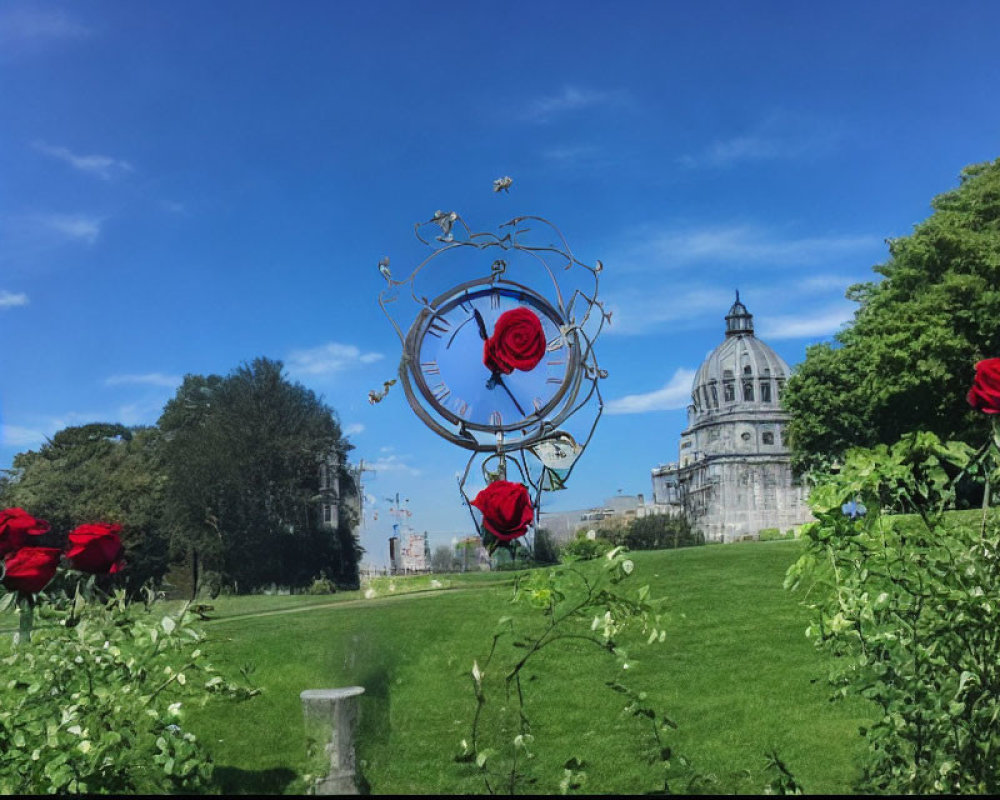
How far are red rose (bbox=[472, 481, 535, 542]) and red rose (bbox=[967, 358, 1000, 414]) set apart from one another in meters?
2.60

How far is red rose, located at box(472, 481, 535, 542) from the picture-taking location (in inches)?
215

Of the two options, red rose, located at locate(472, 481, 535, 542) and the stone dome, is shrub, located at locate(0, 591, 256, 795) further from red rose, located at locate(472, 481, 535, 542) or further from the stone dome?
the stone dome

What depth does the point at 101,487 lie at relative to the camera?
1389 inches

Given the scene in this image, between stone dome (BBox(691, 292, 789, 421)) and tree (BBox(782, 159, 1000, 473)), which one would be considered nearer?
tree (BBox(782, 159, 1000, 473))

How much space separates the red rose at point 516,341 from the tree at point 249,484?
16208 millimetres

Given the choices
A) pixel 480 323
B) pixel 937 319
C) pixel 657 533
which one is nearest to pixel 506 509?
pixel 480 323

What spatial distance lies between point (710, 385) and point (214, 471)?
47.9m

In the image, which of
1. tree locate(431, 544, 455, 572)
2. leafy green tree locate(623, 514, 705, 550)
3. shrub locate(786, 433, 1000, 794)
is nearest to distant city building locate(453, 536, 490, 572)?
tree locate(431, 544, 455, 572)

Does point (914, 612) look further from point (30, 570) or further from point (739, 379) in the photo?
point (739, 379)

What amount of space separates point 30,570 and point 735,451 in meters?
62.4

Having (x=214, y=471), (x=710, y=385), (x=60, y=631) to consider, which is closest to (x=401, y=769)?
Result: (x=60, y=631)

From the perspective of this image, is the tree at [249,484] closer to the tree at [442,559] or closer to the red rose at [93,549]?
the tree at [442,559]

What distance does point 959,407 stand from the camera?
2744cm

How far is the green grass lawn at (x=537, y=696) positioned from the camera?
738cm
